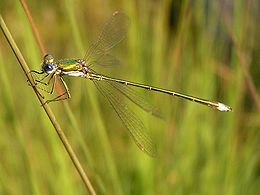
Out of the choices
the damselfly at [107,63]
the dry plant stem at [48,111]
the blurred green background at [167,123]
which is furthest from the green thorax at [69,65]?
the dry plant stem at [48,111]

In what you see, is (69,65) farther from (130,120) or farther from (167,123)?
(167,123)

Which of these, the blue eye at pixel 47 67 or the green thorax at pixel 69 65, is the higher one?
the green thorax at pixel 69 65

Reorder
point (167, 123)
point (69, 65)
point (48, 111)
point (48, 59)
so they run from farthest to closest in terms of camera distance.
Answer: point (167, 123) < point (69, 65) < point (48, 59) < point (48, 111)

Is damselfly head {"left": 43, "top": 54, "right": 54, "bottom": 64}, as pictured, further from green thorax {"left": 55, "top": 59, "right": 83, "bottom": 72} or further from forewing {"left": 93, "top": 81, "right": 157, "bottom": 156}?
forewing {"left": 93, "top": 81, "right": 157, "bottom": 156}

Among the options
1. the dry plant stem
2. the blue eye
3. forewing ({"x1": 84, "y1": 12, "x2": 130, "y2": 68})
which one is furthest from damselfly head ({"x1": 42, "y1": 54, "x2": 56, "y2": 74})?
the dry plant stem

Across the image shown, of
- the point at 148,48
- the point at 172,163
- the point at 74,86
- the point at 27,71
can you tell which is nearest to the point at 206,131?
the point at 172,163

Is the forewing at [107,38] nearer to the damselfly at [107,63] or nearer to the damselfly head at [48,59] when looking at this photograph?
the damselfly at [107,63]

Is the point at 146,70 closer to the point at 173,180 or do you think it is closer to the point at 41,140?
the point at 173,180

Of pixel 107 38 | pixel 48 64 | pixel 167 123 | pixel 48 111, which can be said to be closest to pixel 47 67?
pixel 48 64
